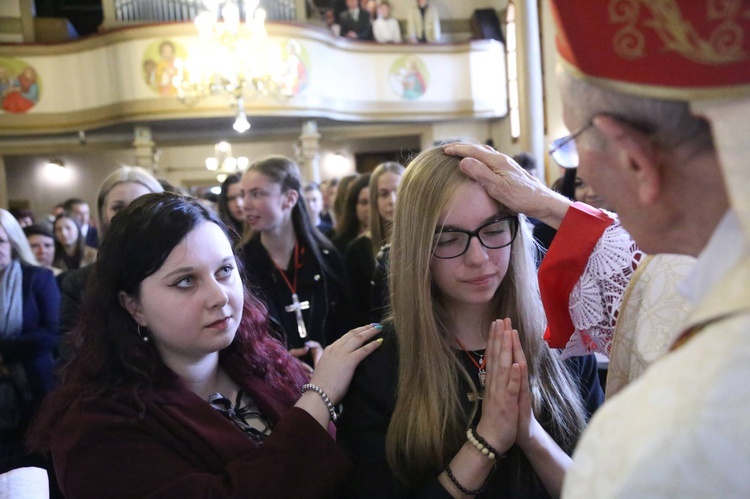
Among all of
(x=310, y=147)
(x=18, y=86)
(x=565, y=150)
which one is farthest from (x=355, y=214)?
(x=18, y=86)

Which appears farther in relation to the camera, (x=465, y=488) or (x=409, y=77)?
(x=409, y=77)

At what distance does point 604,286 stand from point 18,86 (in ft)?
39.0

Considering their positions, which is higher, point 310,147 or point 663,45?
point 310,147

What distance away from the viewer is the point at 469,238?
154cm

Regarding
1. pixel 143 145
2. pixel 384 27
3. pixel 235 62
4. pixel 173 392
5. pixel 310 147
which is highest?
pixel 384 27

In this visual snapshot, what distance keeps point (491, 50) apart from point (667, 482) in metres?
12.8

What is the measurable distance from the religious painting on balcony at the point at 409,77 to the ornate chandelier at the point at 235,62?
7.65ft

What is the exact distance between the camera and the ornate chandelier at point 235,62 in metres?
8.09

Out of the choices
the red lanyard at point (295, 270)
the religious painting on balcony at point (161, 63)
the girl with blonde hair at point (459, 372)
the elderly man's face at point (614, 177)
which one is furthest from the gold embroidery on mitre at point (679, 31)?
the religious painting on balcony at point (161, 63)

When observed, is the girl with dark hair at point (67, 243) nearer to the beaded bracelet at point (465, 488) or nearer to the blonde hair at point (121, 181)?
the blonde hair at point (121, 181)

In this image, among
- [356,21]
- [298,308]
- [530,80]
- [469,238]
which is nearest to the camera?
[469,238]

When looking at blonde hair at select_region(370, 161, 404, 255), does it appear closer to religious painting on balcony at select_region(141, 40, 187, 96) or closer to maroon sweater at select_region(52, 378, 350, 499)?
maroon sweater at select_region(52, 378, 350, 499)

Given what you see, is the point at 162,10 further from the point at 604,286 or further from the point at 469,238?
the point at 604,286

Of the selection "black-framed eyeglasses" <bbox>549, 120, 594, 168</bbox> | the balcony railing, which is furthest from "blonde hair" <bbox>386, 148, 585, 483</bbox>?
the balcony railing
